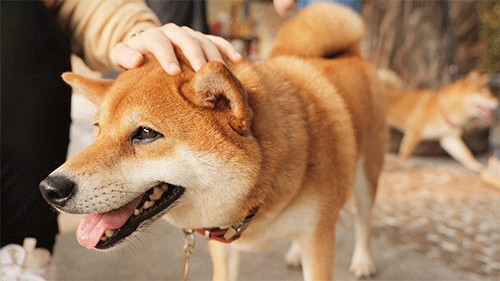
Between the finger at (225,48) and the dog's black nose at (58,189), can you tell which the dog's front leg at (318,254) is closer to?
the finger at (225,48)

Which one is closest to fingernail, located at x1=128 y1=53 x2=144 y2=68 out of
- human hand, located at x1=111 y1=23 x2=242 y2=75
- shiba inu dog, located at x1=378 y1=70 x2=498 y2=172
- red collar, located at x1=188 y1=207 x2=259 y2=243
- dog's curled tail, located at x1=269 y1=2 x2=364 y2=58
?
human hand, located at x1=111 y1=23 x2=242 y2=75

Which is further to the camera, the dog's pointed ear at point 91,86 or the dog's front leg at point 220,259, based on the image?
the dog's front leg at point 220,259

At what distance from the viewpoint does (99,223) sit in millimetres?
978

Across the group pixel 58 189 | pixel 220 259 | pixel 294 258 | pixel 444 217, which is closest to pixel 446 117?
pixel 444 217

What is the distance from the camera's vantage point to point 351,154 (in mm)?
1394

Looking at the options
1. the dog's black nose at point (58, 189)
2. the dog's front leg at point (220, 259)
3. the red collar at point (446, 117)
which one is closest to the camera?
the dog's black nose at point (58, 189)

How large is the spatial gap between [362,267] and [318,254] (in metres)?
0.66

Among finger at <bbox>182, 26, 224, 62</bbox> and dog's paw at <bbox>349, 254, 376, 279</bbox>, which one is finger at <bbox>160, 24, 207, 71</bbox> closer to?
finger at <bbox>182, 26, 224, 62</bbox>

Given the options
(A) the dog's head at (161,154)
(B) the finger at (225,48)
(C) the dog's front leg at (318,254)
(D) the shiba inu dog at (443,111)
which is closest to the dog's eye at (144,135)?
(A) the dog's head at (161,154)

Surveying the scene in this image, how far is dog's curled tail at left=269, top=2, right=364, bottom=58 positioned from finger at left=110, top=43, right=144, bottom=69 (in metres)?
0.69

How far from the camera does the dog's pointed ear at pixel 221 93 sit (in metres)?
0.92

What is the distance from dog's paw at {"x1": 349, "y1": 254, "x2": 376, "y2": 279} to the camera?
1858 mm

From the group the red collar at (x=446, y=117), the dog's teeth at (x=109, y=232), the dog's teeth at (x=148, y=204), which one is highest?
the dog's teeth at (x=148, y=204)

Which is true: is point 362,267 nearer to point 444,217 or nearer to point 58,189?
point 444,217
